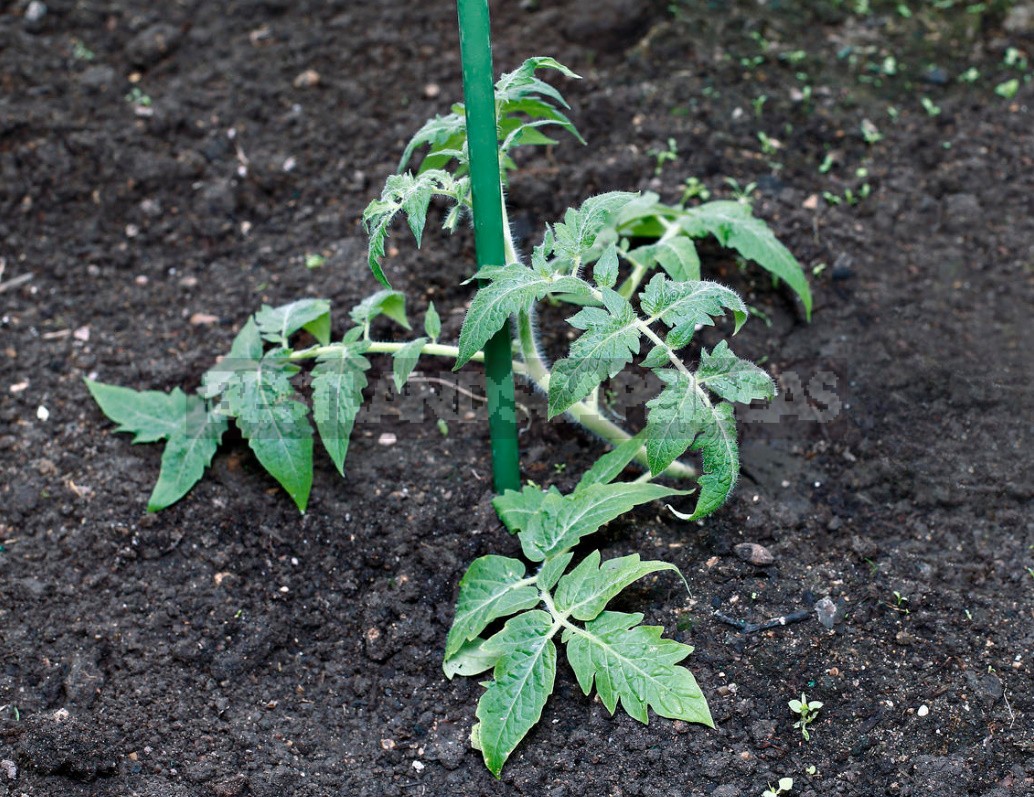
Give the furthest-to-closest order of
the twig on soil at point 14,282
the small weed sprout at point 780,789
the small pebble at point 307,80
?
the small pebble at point 307,80 < the twig on soil at point 14,282 < the small weed sprout at point 780,789

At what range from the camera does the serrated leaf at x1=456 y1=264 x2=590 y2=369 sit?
218 centimetres

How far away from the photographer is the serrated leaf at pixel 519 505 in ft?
7.95

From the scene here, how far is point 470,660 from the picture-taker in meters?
2.35

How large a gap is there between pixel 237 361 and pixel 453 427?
1.92 ft

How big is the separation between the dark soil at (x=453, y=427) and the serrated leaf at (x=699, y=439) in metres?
0.36

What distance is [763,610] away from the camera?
2375 millimetres

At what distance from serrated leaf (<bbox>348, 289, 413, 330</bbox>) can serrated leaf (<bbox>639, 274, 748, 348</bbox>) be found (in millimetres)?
700

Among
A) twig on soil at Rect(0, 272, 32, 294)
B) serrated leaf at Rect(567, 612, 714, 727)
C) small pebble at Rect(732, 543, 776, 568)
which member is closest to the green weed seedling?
serrated leaf at Rect(567, 612, 714, 727)

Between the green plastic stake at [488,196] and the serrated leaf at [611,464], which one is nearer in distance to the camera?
the green plastic stake at [488,196]

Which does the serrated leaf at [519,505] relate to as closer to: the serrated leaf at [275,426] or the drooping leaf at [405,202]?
the serrated leaf at [275,426]

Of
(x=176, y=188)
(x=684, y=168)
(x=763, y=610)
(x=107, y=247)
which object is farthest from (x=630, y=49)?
(x=763, y=610)

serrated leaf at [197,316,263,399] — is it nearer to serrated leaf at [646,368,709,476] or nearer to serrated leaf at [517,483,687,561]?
serrated leaf at [517,483,687,561]

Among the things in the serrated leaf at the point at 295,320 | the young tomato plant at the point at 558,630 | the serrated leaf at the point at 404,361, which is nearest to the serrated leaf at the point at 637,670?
the young tomato plant at the point at 558,630

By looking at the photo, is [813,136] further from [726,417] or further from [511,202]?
[726,417]
